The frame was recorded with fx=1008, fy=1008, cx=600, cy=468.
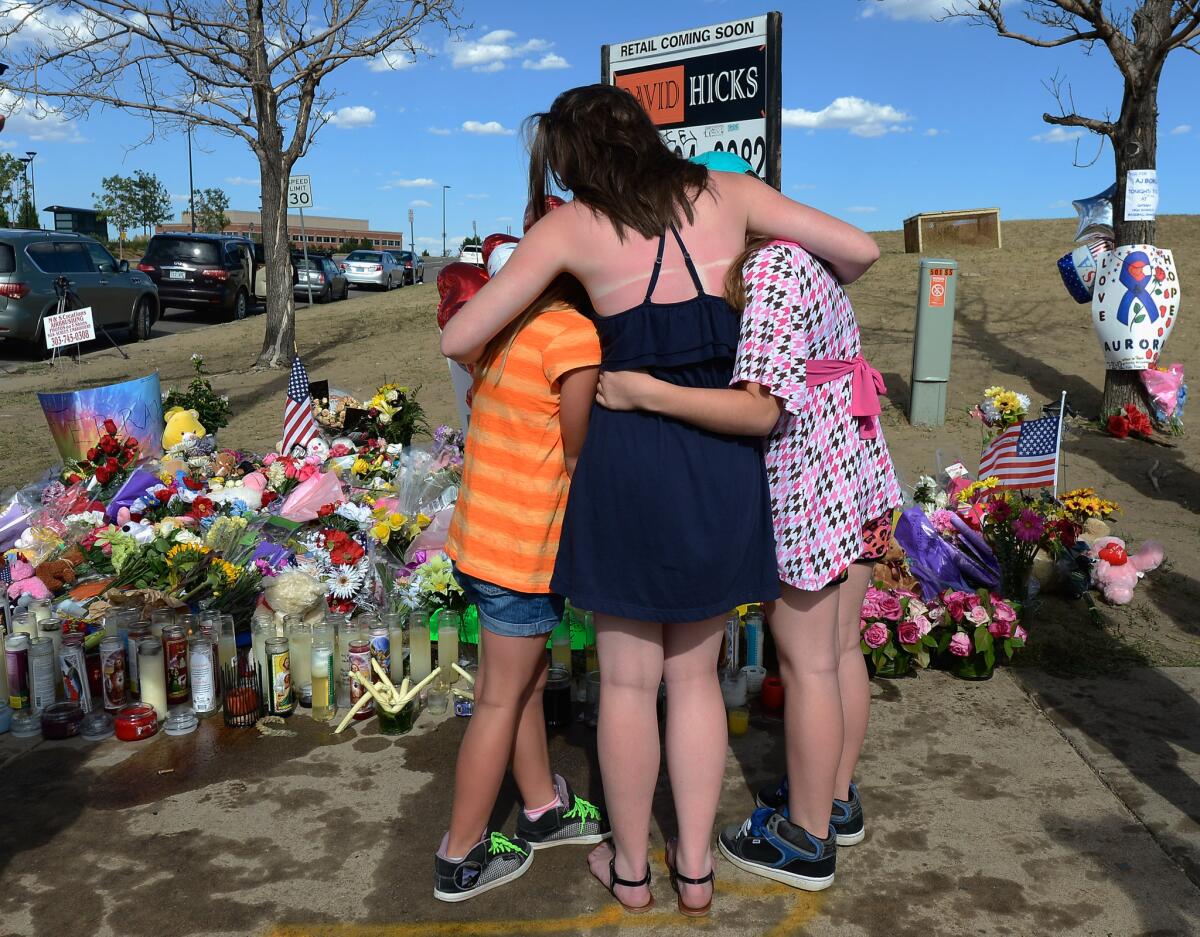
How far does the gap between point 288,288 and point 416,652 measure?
930 cm

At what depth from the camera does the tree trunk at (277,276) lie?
1177 cm

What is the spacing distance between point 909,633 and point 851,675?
1294 mm

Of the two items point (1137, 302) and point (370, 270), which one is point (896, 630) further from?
point (370, 270)

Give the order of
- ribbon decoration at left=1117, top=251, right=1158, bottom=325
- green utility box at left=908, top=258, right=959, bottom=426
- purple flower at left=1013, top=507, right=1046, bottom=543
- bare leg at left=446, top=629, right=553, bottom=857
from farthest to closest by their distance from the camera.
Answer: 1. green utility box at left=908, top=258, right=959, bottom=426
2. ribbon decoration at left=1117, top=251, right=1158, bottom=325
3. purple flower at left=1013, top=507, right=1046, bottom=543
4. bare leg at left=446, top=629, right=553, bottom=857

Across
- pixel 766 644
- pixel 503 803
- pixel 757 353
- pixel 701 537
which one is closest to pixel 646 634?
pixel 701 537

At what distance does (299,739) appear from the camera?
10.8 feet

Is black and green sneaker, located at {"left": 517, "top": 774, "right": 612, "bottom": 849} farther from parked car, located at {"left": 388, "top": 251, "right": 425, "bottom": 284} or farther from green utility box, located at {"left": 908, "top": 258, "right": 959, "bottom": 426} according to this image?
parked car, located at {"left": 388, "top": 251, "right": 425, "bottom": 284}

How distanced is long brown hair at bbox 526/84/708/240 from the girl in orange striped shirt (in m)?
0.23

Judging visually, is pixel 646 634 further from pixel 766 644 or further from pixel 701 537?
pixel 766 644

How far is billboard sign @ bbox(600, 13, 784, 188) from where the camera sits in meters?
5.14

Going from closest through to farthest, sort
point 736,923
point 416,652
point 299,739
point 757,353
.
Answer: point 757,353 → point 736,923 → point 299,739 → point 416,652

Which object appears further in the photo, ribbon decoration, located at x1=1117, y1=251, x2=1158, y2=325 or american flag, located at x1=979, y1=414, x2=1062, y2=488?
ribbon decoration, located at x1=1117, y1=251, x2=1158, y2=325

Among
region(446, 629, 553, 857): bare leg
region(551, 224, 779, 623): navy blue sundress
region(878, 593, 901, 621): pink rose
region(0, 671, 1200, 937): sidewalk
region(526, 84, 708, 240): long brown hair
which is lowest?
region(0, 671, 1200, 937): sidewalk

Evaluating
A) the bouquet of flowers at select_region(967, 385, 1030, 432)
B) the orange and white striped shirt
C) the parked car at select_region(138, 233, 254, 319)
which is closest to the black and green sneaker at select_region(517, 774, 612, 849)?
the orange and white striped shirt
